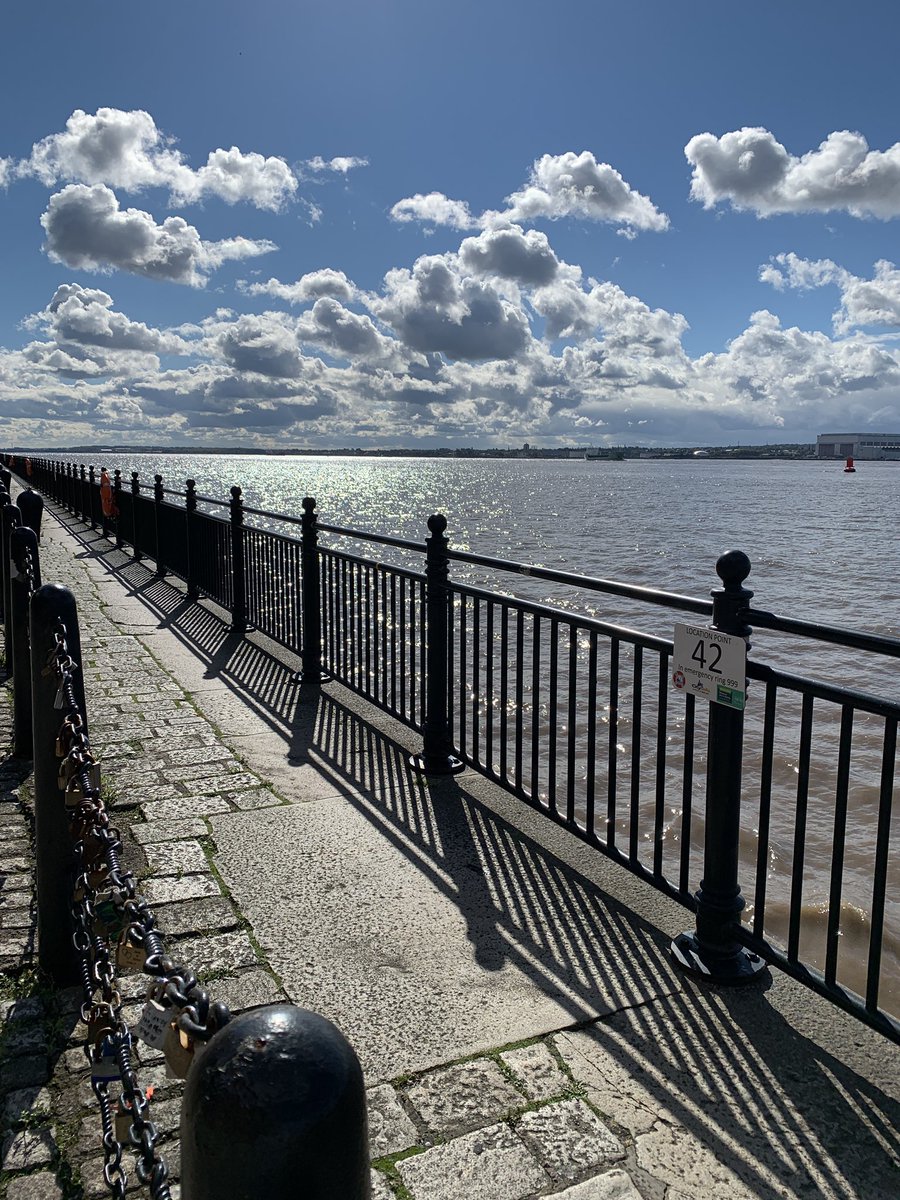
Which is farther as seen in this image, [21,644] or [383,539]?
[383,539]

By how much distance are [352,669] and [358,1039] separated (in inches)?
171

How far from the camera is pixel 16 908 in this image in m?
3.62

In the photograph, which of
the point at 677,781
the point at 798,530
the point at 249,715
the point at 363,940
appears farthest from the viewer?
the point at 798,530

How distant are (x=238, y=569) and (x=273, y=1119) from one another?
349 inches

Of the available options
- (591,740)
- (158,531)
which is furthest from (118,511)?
(591,740)

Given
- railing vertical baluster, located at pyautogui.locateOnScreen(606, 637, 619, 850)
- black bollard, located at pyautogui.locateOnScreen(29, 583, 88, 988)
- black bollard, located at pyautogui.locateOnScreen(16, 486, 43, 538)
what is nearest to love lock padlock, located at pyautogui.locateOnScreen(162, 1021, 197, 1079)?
black bollard, located at pyautogui.locateOnScreen(29, 583, 88, 988)

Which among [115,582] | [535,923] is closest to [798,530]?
[115,582]

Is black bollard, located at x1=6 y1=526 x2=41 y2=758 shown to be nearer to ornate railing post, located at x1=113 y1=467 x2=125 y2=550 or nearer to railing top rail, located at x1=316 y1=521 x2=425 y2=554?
railing top rail, located at x1=316 y1=521 x2=425 y2=554

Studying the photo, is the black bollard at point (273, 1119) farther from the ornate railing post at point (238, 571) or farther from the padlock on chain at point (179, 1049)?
the ornate railing post at point (238, 571)

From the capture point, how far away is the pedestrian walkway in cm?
234

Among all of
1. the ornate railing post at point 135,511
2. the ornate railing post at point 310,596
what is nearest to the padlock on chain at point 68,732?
the ornate railing post at point 310,596

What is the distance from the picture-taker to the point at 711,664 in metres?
3.23

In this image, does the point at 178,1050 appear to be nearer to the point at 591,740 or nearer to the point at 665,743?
the point at 591,740

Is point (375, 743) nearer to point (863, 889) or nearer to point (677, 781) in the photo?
point (677, 781)
